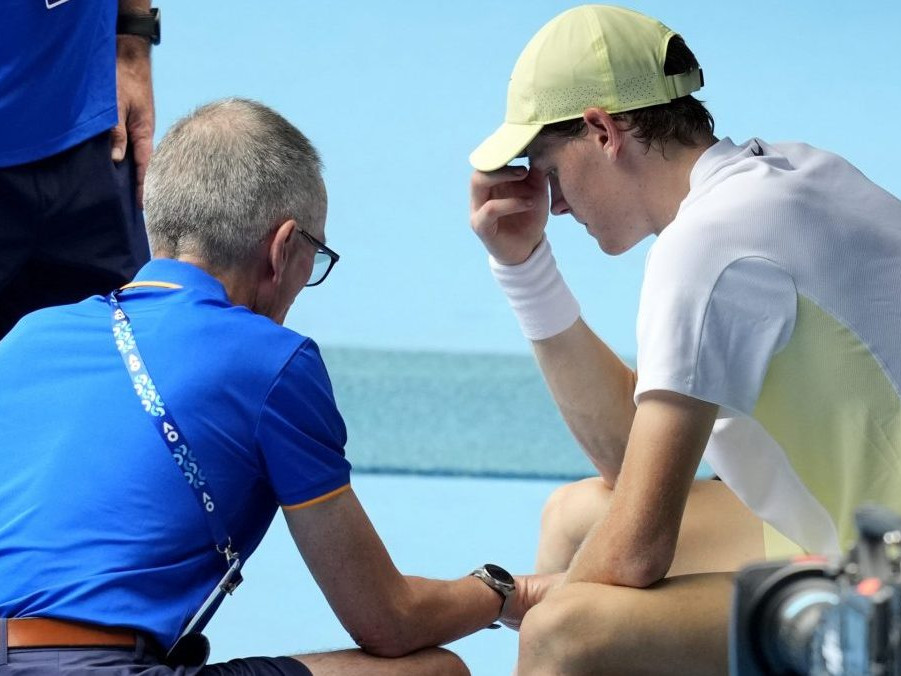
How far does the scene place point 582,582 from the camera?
1935mm

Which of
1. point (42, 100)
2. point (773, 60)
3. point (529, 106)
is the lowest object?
point (773, 60)

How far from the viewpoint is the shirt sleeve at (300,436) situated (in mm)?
1794

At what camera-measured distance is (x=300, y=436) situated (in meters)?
1.80

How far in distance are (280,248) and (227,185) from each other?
0.11m

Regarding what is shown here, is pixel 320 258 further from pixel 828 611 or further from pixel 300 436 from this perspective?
Answer: pixel 828 611

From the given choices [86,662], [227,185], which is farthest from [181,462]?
[227,185]

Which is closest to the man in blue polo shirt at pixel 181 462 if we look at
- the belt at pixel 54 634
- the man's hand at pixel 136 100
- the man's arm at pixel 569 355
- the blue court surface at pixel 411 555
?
the belt at pixel 54 634

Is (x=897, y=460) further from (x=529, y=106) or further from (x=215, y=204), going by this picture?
(x=215, y=204)

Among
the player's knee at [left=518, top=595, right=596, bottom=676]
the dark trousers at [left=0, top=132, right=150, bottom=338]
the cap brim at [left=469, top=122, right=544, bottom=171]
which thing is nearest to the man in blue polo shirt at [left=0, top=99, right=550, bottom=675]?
the player's knee at [left=518, top=595, right=596, bottom=676]

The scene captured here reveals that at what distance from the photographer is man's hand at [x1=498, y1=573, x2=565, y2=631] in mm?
2166

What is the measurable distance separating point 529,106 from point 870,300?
0.57 meters

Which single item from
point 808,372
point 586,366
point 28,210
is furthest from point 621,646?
point 28,210

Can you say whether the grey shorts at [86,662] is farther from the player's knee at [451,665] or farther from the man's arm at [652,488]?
the man's arm at [652,488]

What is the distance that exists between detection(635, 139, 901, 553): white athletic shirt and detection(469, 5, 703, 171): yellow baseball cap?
0.23m
